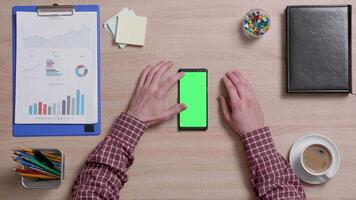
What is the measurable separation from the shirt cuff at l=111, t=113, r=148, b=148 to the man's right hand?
0.21 metres

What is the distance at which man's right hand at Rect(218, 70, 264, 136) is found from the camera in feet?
3.02

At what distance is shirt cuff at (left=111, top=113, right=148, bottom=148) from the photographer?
3.03 feet

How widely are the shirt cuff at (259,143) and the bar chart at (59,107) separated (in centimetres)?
43

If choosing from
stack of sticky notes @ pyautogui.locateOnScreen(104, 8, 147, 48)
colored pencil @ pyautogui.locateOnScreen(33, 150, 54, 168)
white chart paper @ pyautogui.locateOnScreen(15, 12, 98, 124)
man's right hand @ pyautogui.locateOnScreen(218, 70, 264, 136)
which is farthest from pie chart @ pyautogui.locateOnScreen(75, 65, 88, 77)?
man's right hand @ pyautogui.locateOnScreen(218, 70, 264, 136)

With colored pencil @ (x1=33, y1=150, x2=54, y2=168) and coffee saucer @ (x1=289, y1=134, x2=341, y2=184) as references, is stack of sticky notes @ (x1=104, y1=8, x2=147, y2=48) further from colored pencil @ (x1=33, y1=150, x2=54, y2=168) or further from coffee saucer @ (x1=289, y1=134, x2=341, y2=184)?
coffee saucer @ (x1=289, y1=134, x2=341, y2=184)

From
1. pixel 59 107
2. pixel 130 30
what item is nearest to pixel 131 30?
pixel 130 30

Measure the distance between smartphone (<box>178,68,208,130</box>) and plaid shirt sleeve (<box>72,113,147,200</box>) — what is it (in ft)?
0.35

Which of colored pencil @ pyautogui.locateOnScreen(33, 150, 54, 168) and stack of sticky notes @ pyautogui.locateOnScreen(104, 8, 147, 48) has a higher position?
stack of sticky notes @ pyautogui.locateOnScreen(104, 8, 147, 48)

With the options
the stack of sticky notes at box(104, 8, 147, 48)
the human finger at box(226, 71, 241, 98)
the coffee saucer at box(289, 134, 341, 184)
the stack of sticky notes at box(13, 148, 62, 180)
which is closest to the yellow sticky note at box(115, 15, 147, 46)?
the stack of sticky notes at box(104, 8, 147, 48)

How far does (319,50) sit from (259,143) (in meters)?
0.27

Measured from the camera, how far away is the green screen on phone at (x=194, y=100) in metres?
0.95

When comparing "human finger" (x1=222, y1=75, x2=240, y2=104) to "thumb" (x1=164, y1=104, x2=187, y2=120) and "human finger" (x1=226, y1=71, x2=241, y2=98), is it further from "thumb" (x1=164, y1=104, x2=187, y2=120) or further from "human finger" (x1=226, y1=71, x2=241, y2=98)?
"thumb" (x1=164, y1=104, x2=187, y2=120)

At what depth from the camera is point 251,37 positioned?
0.95 metres

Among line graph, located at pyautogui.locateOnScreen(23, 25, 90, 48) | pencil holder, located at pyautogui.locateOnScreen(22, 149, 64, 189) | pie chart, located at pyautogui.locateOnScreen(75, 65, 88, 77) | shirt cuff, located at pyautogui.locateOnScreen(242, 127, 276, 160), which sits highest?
line graph, located at pyautogui.locateOnScreen(23, 25, 90, 48)
